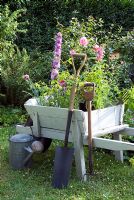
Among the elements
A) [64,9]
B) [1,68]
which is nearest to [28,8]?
[64,9]

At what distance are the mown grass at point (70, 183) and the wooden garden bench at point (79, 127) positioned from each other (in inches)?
9.0

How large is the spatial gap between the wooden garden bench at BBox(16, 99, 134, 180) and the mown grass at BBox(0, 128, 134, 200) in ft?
0.75

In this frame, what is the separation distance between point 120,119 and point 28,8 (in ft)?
17.5

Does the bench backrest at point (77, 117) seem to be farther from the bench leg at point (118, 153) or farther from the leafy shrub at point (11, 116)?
the leafy shrub at point (11, 116)

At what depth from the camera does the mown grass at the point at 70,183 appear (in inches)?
158

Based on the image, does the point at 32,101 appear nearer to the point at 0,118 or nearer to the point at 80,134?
the point at 80,134

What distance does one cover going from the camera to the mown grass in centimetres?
402

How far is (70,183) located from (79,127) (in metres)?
0.57

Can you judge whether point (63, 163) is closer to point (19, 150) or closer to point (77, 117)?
point (77, 117)

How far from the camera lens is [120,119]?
4820 millimetres

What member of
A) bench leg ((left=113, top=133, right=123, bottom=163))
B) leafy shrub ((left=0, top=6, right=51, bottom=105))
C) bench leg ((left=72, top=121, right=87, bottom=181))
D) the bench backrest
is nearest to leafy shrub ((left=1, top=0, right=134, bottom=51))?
leafy shrub ((left=0, top=6, right=51, bottom=105))

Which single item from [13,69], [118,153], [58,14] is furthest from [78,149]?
[58,14]

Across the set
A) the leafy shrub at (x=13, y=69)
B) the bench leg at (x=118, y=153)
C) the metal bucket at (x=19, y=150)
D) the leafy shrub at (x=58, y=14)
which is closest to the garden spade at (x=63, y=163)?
the metal bucket at (x=19, y=150)

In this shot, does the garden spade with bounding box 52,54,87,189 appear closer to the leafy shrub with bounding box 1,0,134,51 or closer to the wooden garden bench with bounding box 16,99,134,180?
the wooden garden bench with bounding box 16,99,134,180
